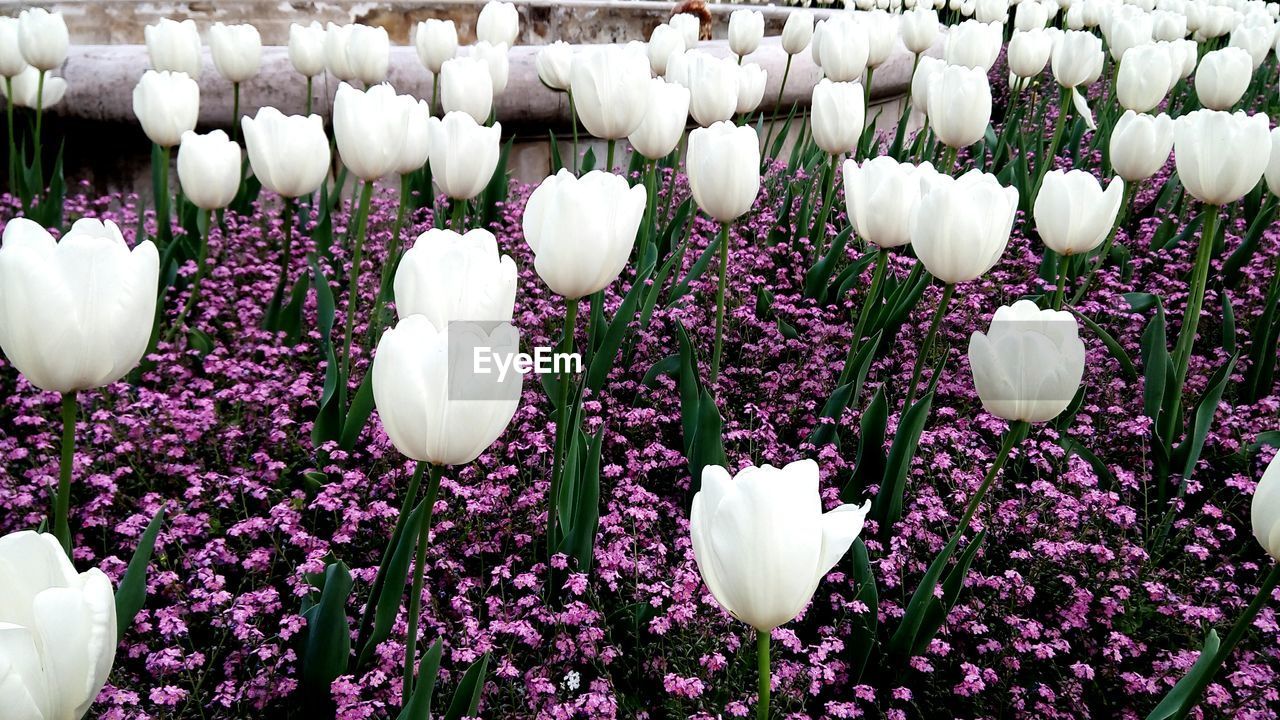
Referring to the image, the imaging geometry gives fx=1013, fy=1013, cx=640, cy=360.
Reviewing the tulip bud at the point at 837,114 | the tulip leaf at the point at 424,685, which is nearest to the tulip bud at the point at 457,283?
the tulip leaf at the point at 424,685

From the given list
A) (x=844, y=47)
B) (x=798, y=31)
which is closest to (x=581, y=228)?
(x=844, y=47)

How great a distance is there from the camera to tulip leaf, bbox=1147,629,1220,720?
4.69ft

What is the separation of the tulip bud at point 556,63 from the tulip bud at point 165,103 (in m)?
1.10

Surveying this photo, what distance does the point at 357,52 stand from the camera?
331 cm

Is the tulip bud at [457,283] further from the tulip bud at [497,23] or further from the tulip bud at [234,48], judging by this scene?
the tulip bud at [497,23]

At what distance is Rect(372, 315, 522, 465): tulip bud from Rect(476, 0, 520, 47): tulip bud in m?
2.77

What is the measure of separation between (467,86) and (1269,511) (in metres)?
2.37

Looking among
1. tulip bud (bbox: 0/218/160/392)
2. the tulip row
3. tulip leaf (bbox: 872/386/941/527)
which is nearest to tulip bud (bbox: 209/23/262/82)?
the tulip row

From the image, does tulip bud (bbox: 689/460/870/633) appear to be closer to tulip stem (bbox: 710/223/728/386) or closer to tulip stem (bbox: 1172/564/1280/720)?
tulip stem (bbox: 1172/564/1280/720)

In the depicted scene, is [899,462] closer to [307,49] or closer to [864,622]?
[864,622]

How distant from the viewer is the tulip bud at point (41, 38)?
3.14 metres

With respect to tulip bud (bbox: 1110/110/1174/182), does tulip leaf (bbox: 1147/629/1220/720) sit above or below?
below

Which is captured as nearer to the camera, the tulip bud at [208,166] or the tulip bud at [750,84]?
the tulip bud at [208,166]

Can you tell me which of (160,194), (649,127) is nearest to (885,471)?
(649,127)
